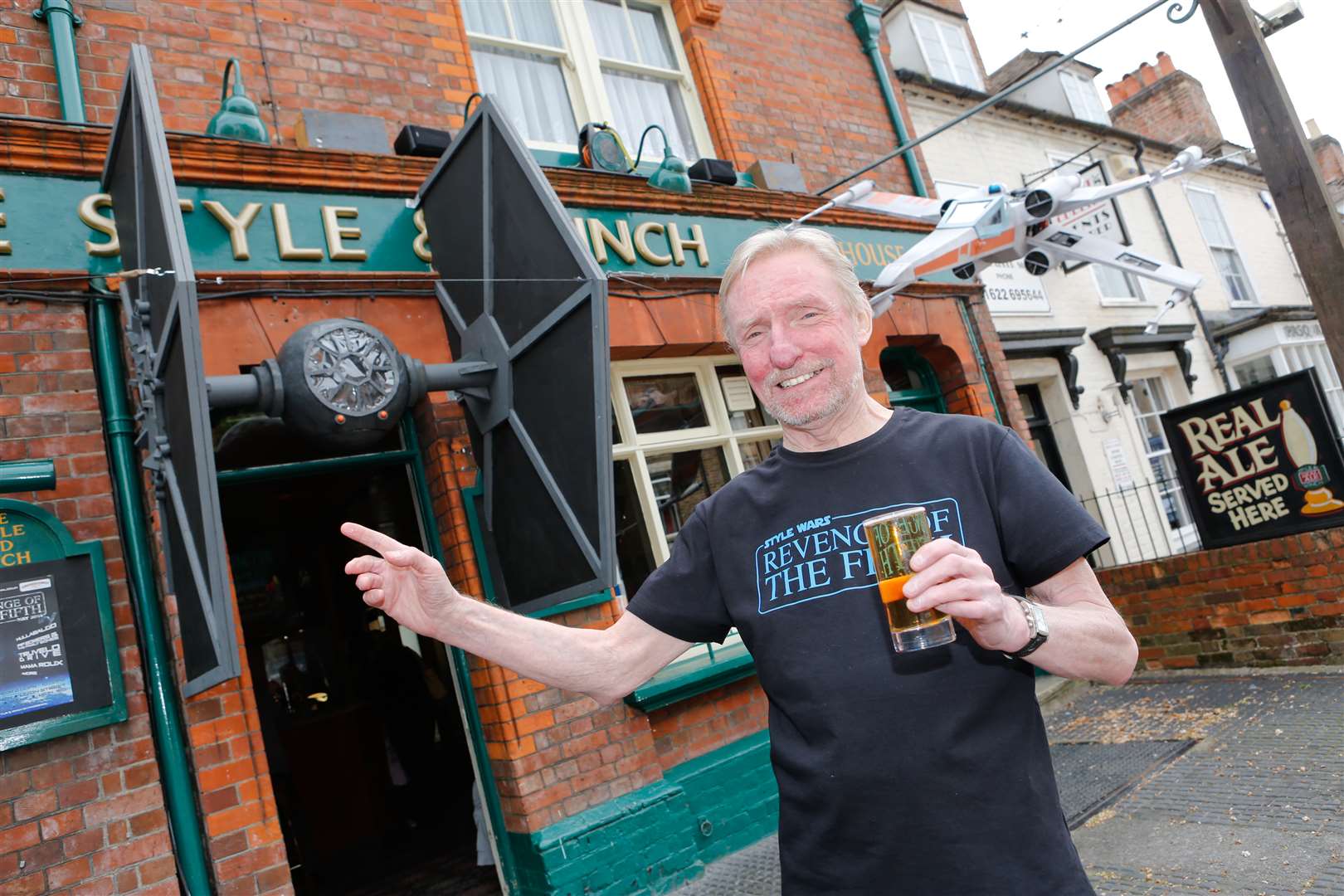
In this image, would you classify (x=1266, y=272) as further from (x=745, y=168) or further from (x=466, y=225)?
(x=466, y=225)

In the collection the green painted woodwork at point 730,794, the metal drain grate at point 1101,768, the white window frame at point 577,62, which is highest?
the white window frame at point 577,62

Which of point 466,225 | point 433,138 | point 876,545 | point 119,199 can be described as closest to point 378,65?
point 433,138

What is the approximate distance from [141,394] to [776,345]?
2.78 metres

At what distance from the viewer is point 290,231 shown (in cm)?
441

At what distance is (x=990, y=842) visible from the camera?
1.50 metres

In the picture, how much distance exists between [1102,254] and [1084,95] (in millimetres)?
8874

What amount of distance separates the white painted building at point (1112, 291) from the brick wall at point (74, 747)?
29.6ft

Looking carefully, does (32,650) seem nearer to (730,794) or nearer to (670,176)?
(730,794)

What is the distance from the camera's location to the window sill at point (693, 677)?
4.95 metres

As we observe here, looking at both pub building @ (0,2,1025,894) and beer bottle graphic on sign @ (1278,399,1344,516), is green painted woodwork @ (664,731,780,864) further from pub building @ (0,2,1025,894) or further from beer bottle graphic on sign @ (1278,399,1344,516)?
beer bottle graphic on sign @ (1278,399,1344,516)

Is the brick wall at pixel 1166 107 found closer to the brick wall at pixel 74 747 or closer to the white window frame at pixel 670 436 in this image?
the white window frame at pixel 670 436

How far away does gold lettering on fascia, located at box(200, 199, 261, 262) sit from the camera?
13.8ft

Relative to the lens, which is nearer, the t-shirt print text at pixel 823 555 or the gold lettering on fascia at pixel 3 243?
the t-shirt print text at pixel 823 555

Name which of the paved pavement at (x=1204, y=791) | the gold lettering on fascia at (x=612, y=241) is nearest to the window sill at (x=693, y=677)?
the paved pavement at (x=1204, y=791)
